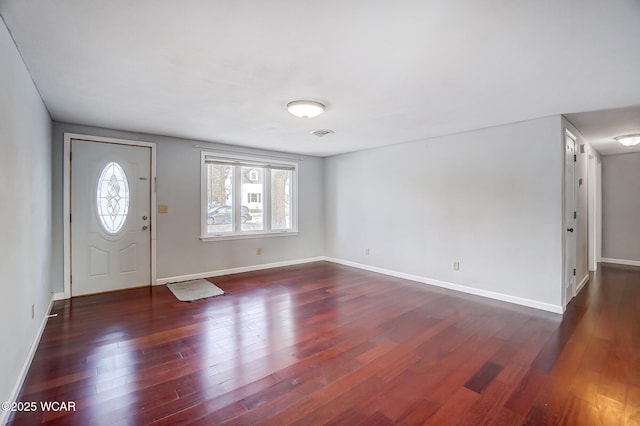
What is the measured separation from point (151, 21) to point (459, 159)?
4.09 metres

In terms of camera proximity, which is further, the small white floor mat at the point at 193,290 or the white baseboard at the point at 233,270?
the white baseboard at the point at 233,270

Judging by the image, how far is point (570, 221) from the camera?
3834mm

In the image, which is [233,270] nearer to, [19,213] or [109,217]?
[109,217]

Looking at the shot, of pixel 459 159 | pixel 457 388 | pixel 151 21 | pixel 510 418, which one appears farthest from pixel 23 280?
pixel 459 159

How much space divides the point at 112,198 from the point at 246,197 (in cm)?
209

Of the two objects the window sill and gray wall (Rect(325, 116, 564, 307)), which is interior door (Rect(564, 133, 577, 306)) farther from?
the window sill

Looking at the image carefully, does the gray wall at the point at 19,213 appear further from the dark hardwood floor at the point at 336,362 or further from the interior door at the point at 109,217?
the interior door at the point at 109,217

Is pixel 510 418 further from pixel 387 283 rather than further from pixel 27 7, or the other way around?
pixel 27 7

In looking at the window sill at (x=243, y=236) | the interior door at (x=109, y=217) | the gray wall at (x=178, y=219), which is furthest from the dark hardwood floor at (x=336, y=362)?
the window sill at (x=243, y=236)

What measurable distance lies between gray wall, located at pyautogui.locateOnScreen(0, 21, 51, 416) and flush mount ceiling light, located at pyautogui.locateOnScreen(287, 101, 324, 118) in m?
2.09

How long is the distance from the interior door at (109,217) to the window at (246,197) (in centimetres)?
94

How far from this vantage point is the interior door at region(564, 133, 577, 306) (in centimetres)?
365

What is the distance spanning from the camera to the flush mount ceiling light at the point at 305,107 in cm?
304

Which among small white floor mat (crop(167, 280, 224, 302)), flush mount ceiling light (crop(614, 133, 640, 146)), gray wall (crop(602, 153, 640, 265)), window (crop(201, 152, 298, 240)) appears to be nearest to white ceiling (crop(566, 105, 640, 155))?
flush mount ceiling light (crop(614, 133, 640, 146))
